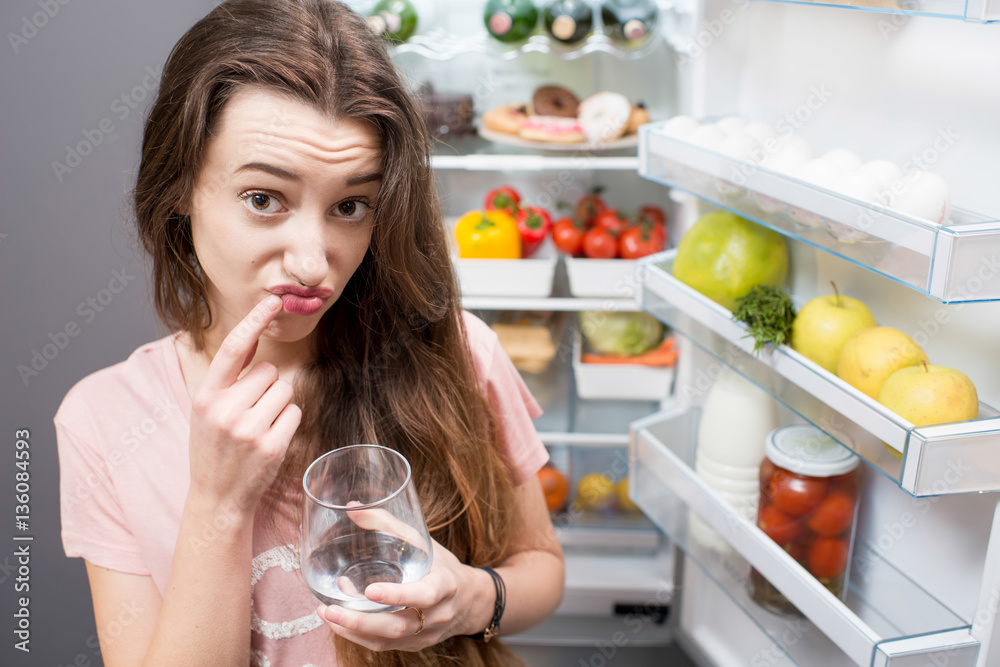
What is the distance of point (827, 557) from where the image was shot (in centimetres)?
121

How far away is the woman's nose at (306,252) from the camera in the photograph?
0.77 metres

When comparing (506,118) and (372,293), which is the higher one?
(506,118)

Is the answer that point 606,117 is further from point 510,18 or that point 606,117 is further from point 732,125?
point 732,125

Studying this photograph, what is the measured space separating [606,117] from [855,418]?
114 centimetres

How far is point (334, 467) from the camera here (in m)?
0.71

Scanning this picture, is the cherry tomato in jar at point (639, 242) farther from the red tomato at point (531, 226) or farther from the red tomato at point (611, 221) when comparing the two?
the red tomato at point (531, 226)

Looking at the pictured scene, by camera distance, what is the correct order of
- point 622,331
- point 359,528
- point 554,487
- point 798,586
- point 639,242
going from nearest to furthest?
point 359,528
point 798,586
point 639,242
point 622,331
point 554,487

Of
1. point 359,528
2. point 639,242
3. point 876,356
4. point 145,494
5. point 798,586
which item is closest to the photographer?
point 359,528

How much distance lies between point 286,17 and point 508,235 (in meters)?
1.20

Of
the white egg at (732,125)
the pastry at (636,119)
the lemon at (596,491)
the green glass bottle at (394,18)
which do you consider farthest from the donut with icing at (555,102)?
the lemon at (596,491)

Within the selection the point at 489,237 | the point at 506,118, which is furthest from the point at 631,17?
the point at 489,237

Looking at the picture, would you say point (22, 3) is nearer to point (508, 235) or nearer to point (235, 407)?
point (235, 407)
